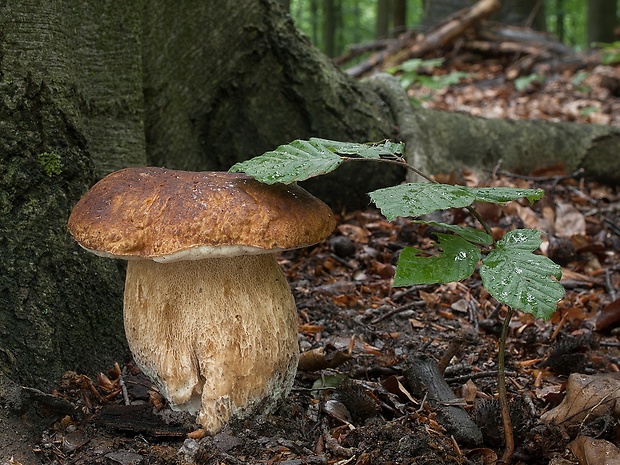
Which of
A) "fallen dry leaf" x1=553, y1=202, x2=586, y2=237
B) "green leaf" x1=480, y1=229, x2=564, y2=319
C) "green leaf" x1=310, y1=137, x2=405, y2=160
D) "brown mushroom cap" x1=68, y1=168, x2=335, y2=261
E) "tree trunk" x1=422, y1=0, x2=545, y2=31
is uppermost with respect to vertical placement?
"tree trunk" x1=422, y1=0, x2=545, y2=31

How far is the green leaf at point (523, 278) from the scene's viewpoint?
5.13 ft

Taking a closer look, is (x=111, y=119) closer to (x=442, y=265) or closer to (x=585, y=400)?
(x=442, y=265)

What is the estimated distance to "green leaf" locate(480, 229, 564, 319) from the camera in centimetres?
156

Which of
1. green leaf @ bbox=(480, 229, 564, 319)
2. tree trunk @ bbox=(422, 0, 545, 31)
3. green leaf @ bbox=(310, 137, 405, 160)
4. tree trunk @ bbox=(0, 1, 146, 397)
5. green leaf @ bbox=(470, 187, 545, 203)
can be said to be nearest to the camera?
green leaf @ bbox=(480, 229, 564, 319)

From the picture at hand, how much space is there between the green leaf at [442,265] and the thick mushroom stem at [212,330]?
51 cm

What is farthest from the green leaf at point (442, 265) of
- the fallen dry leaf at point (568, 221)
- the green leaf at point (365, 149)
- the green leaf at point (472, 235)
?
the fallen dry leaf at point (568, 221)

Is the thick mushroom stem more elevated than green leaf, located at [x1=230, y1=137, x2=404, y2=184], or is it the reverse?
green leaf, located at [x1=230, y1=137, x2=404, y2=184]

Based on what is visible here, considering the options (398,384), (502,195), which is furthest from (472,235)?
(398,384)

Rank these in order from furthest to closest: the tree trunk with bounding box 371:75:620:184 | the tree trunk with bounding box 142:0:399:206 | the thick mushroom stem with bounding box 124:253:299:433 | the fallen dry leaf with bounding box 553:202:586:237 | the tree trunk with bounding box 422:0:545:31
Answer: the tree trunk with bounding box 422:0:545:31, the tree trunk with bounding box 371:75:620:184, the fallen dry leaf with bounding box 553:202:586:237, the tree trunk with bounding box 142:0:399:206, the thick mushroom stem with bounding box 124:253:299:433

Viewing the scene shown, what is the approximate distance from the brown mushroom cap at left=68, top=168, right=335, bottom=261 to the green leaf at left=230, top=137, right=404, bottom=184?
8 centimetres

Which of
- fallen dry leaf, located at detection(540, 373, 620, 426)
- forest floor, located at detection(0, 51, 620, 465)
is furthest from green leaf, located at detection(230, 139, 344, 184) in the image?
fallen dry leaf, located at detection(540, 373, 620, 426)

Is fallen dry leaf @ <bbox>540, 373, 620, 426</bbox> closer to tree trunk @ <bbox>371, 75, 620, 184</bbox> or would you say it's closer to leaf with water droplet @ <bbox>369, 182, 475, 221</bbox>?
leaf with water droplet @ <bbox>369, 182, 475, 221</bbox>

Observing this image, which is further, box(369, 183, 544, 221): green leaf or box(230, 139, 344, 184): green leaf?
box(230, 139, 344, 184): green leaf

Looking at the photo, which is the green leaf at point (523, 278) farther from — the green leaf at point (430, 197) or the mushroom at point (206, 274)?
the mushroom at point (206, 274)
